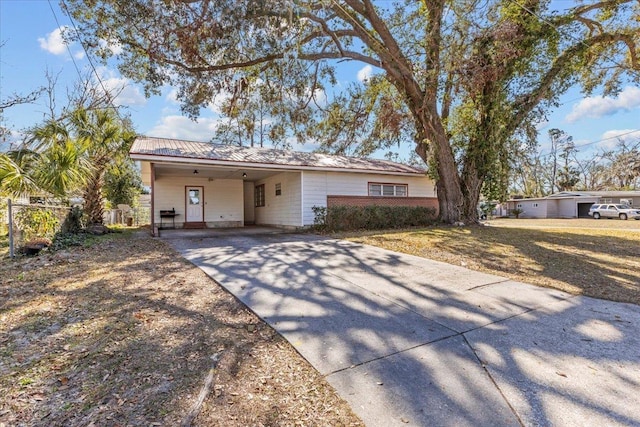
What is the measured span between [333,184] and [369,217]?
6.70 feet

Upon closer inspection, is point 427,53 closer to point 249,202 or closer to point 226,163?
point 226,163

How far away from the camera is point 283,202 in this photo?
45.8 ft

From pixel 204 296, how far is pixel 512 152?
13713 millimetres

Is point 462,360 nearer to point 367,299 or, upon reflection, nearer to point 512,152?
point 367,299

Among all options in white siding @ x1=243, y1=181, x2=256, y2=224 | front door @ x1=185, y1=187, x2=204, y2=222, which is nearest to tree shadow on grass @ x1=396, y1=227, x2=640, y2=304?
front door @ x1=185, y1=187, x2=204, y2=222

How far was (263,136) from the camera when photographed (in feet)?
84.2

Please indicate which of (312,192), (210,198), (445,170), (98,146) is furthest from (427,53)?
(98,146)

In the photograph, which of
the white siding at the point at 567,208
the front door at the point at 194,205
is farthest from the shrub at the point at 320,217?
the white siding at the point at 567,208

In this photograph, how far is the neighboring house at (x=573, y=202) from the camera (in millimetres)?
32812

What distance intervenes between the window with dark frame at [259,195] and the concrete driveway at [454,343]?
A: 1097 centimetres

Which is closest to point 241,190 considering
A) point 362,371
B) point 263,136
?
point 263,136

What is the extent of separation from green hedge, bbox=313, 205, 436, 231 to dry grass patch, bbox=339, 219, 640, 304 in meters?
2.33

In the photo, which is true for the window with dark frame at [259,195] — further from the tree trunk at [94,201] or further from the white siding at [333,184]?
the tree trunk at [94,201]

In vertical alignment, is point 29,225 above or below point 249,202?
below
